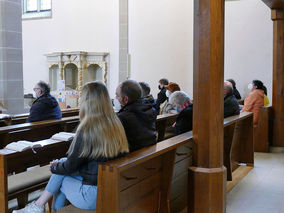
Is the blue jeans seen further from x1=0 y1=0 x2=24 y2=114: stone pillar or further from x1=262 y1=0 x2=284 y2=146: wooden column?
x1=262 y1=0 x2=284 y2=146: wooden column

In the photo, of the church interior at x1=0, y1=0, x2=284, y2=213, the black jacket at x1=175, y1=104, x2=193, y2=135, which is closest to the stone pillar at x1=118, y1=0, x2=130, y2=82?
the church interior at x1=0, y1=0, x2=284, y2=213

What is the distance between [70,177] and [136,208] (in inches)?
21.2

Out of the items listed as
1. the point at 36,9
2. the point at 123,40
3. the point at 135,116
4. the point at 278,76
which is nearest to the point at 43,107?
the point at 135,116

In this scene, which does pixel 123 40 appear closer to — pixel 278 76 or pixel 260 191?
pixel 278 76

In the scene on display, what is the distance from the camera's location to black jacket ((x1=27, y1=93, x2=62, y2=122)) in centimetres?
495

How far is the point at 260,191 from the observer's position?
437 cm

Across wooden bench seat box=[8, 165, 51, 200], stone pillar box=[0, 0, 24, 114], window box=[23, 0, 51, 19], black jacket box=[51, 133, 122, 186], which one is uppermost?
window box=[23, 0, 51, 19]

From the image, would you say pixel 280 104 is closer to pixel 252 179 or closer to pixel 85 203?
pixel 252 179

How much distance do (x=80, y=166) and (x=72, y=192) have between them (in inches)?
8.3

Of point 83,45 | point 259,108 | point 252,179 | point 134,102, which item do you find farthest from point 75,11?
point 134,102

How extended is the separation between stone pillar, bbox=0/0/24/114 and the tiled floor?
15.6 ft

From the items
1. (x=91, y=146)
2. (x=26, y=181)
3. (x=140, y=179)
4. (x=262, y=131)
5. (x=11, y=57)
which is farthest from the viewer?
(x=11, y=57)

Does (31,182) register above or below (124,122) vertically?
below

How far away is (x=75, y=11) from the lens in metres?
13.3
